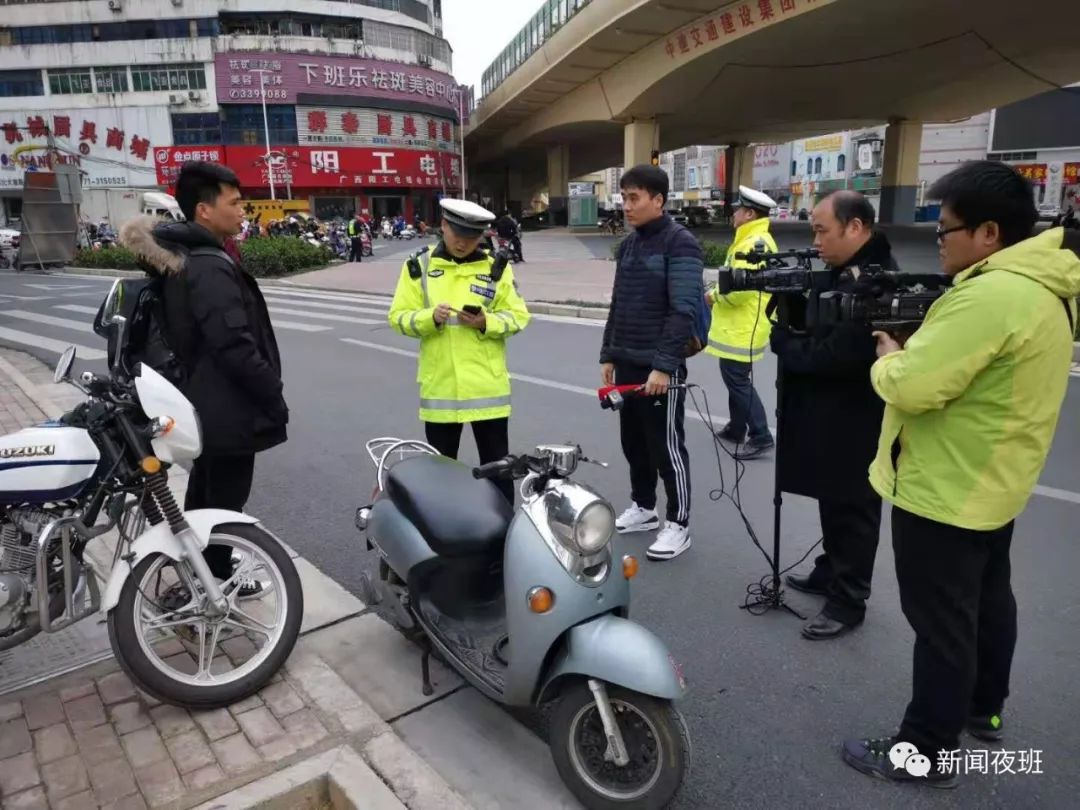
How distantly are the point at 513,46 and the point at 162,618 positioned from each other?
4064 centimetres

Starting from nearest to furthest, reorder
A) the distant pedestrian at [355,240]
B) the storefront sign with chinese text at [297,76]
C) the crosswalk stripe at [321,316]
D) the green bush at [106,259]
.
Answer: the crosswalk stripe at [321,316]
the green bush at [106,259]
the distant pedestrian at [355,240]
the storefront sign with chinese text at [297,76]

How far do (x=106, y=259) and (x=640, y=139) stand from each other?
19.2 m

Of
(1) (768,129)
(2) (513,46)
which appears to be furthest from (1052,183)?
(2) (513,46)

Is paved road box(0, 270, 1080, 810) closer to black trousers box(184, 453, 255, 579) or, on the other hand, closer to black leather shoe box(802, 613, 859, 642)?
black leather shoe box(802, 613, 859, 642)

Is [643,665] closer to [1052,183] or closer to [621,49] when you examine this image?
[621,49]

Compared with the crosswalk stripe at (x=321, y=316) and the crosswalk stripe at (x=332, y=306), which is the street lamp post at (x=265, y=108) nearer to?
the crosswalk stripe at (x=332, y=306)

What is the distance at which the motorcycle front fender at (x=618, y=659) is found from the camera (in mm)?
2104

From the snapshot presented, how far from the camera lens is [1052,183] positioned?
4647cm

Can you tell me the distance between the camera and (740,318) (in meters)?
5.68

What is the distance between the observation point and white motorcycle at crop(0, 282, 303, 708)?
2.55 m

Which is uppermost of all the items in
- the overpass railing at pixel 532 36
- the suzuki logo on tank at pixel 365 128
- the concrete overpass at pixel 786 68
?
the overpass railing at pixel 532 36

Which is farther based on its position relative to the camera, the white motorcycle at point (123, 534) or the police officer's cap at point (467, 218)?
the police officer's cap at point (467, 218)

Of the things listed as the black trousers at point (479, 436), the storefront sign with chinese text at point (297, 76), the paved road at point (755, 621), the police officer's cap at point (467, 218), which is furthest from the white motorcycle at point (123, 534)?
the storefront sign with chinese text at point (297, 76)

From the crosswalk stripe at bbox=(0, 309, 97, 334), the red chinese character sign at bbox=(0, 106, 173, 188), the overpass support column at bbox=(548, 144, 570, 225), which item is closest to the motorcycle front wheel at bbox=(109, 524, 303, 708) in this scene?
the crosswalk stripe at bbox=(0, 309, 97, 334)
